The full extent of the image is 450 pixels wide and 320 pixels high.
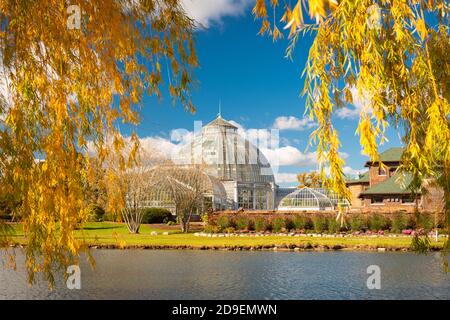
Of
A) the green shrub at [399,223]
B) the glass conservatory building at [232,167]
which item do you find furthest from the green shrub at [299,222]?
the glass conservatory building at [232,167]

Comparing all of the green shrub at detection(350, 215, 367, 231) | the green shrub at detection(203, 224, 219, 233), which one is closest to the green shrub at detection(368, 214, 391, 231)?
the green shrub at detection(350, 215, 367, 231)

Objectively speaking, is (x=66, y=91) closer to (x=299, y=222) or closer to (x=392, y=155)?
(x=299, y=222)

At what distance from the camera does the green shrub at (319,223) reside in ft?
102

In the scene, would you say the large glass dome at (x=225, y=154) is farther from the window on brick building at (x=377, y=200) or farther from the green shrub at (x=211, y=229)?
the green shrub at (x=211, y=229)

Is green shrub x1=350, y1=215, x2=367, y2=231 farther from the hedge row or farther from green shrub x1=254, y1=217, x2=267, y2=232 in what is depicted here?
green shrub x1=254, y1=217, x2=267, y2=232

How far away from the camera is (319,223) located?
31172mm

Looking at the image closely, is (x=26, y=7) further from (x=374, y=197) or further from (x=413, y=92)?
(x=374, y=197)

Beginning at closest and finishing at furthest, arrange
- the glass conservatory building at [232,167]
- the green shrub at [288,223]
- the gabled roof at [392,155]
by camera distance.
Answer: the green shrub at [288,223], the gabled roof at [392,155], the glass conservatory building at [232,167]

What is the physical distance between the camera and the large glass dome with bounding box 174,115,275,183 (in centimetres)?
5606

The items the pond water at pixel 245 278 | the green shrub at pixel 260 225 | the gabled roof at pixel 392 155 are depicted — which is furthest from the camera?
the gabled roof at pixel 392 155

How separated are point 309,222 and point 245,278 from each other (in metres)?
18.5

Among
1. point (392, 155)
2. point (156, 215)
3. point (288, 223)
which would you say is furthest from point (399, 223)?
point (156, 215)

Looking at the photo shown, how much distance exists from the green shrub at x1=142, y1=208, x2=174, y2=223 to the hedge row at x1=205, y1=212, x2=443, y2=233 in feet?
33.0

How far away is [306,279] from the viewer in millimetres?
14312
